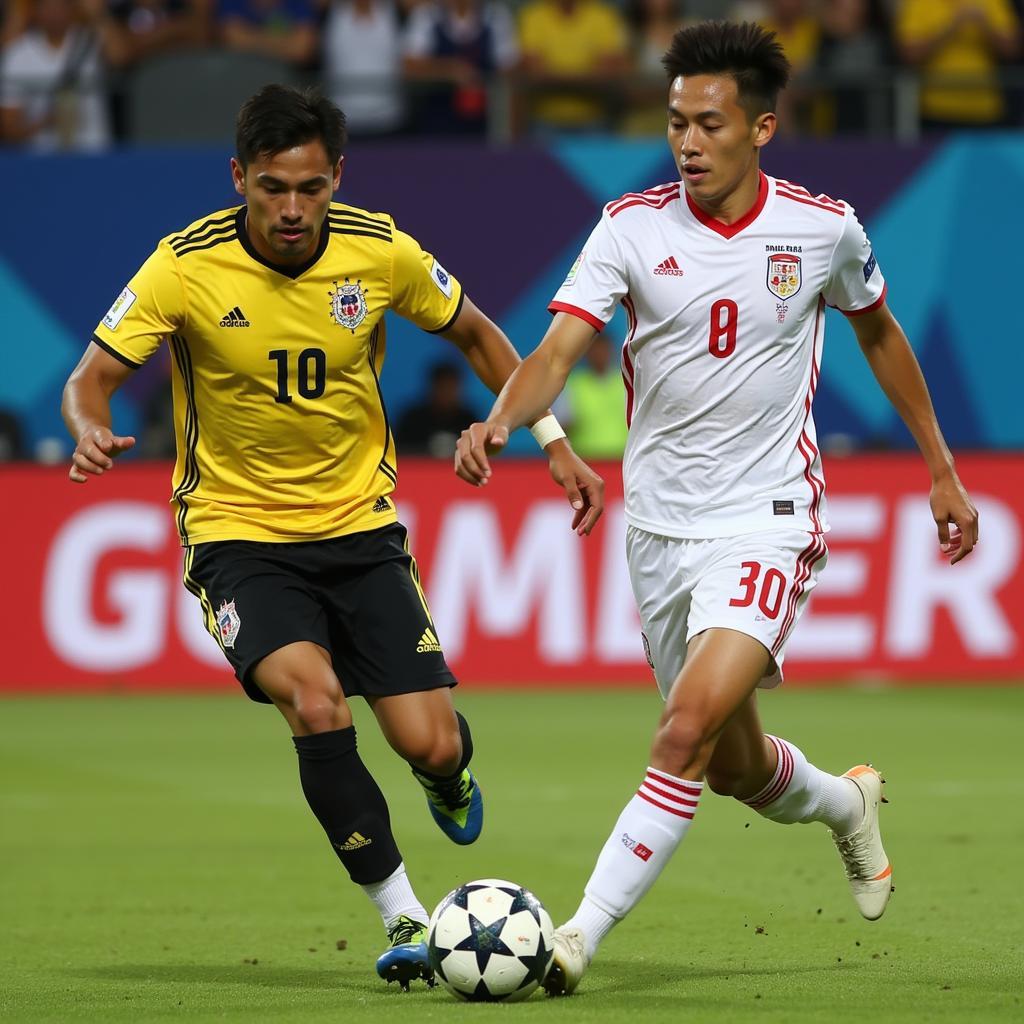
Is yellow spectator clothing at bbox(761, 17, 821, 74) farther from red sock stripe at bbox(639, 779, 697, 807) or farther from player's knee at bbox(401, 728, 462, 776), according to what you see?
red sock stripe at bbox(639, 779, 697, 807)

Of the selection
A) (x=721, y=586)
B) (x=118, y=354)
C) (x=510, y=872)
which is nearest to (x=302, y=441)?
(x=118, y=354)

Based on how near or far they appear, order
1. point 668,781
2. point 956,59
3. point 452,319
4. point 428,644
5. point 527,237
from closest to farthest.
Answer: point 668,781 → point 428,644 → point 452,319 → point 527,237 → point 956,59

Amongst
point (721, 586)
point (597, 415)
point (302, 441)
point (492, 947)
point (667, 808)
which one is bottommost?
point (597, 415)

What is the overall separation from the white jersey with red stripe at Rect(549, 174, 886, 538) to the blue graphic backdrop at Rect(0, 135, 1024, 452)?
36.8 ft

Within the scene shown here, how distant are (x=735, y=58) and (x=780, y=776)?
2224mm

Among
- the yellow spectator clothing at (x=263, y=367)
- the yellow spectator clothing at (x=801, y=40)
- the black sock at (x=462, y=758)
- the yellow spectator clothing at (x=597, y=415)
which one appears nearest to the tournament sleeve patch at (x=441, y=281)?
the yellow spectator clothing at (x=263, y=367)

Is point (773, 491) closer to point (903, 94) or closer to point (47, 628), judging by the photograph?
point (47, 628)

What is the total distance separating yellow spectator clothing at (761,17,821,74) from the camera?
17.7m

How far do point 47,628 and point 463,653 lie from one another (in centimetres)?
292

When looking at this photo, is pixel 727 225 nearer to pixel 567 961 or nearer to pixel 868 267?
pixel 868 267

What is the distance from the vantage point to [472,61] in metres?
17.4

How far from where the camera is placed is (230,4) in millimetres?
18047

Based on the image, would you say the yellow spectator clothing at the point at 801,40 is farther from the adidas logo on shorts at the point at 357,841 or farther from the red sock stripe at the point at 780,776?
the adidas logo on shorts at the point at 357,841

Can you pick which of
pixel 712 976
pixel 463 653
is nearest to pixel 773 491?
pixel 712 976
